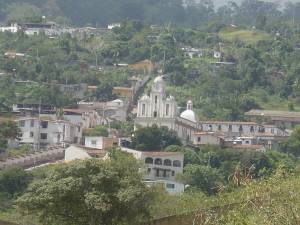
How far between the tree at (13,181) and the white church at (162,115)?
20.0 meters

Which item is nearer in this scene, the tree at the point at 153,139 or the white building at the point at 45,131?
the tree at the point at 153,139

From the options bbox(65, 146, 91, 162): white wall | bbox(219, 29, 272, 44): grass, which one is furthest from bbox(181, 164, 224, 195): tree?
bbox(219, 29, 272, 44): grass

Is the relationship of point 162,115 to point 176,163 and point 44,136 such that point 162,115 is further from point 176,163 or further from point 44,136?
point 176,163

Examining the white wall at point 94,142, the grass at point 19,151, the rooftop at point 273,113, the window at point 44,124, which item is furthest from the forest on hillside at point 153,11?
the grass at point 19,151

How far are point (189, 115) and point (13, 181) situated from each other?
25304 mm

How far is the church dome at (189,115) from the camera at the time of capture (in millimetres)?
62841

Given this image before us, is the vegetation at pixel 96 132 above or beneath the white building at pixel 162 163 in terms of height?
above

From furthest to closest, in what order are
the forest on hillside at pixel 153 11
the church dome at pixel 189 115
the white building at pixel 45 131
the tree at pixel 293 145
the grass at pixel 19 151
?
the forest on hillside at pixel 153 11 → the church dome at pixel 189 115 → the tree at pixel 293 145 → the white building at pixel 45 131 → the grass at pixel 19 151

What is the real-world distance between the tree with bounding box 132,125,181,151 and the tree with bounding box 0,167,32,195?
42.6ft

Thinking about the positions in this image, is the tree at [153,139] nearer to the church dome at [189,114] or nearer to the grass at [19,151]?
the grass at [19,151]

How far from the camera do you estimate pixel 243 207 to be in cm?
1480

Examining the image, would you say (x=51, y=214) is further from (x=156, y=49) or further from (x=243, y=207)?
(x=156, y=49)

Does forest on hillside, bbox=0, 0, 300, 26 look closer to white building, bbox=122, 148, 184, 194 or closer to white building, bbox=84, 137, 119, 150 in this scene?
white building, bbox=84, 137, 119, 150

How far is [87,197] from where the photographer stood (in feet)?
66.6
